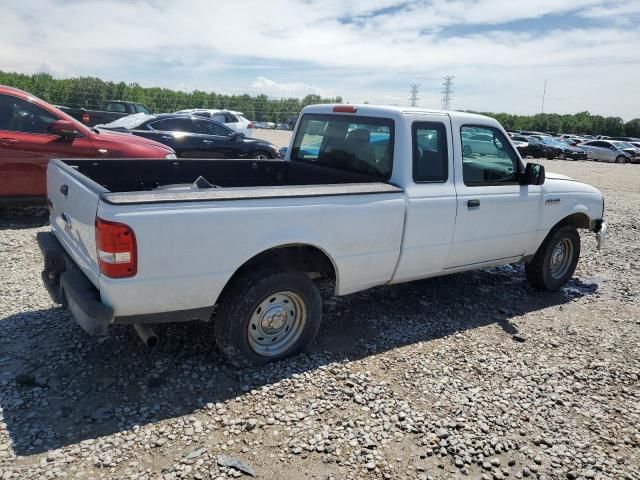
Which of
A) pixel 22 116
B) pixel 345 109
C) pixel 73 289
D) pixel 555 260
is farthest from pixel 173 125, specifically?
pixel 73 289

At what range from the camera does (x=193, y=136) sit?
472 inches

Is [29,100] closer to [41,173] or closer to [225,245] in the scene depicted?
[41,173]

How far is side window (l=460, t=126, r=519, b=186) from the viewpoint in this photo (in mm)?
4680

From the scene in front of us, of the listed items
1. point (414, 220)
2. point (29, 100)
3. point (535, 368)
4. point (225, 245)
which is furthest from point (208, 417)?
point (29, 100)

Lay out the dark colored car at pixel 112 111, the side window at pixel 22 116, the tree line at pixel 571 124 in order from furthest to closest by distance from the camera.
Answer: the tree line at pixel 571 124, the dark colored car at pixel 112 111, the side window at pixel 22 116

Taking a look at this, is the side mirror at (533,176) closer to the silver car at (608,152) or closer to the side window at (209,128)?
the side window at (209,128)

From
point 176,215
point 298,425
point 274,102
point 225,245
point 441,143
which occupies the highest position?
point 274,102

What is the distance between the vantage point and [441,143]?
177 inches

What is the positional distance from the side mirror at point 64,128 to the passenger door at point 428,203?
17.5ft

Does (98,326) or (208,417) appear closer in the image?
(98,326)

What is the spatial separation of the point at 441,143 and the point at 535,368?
2.04 metres

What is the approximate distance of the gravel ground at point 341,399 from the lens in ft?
9.45

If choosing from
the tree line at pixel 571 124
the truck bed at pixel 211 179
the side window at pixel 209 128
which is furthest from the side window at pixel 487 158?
the tree line at pixel 571 124

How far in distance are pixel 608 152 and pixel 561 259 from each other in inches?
1275
